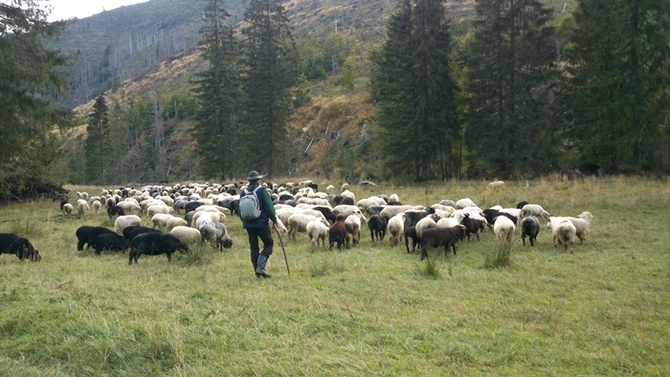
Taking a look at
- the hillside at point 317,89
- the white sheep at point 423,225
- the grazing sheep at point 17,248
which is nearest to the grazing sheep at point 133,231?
the grazing sheep at point 17,248

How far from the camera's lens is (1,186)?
2214 cm

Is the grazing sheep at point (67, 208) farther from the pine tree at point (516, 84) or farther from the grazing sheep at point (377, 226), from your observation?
the pine tree at point (516, 84)

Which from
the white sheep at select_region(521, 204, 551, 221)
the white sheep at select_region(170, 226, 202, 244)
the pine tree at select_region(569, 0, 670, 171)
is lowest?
the white sheep at select_region(521, 204, 551, 221)

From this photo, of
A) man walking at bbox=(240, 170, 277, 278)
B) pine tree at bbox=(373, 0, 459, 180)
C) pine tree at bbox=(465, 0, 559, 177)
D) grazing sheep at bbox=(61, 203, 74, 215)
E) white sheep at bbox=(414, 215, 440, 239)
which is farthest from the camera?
pine tree at bbox=(373, 0, 459, 180)

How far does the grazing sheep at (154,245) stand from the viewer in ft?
36.1

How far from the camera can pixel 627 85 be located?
24844mm

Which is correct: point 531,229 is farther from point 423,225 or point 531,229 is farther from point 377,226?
point 377,226

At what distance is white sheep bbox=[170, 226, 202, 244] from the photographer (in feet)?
40.2

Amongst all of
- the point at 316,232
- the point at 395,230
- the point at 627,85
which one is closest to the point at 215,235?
the point at 316,232

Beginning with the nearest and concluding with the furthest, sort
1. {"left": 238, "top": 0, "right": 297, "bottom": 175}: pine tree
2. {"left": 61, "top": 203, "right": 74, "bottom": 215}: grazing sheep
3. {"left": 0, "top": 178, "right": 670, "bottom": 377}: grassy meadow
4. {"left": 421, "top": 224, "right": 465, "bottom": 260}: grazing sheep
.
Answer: {"left": 0, "top": 178, "right": 670, "bottom": 377}: grassy meadow < {"left": 421, "top": 224, "right": 465, "bottom": 260}: grazing sheep < {"left": 61, "top": 203, "right": 74, "bottom": 215}: grazing sheep < {"left": 238, "top": 0, "right": 297, "bottom": 175}: pine tree

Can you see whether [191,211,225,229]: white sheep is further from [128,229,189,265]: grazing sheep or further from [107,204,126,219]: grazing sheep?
[107,204,126,219]: grazing sheep

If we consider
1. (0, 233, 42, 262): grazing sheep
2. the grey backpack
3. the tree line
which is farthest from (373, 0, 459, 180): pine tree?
(0, 233, 42, 262): grazing sheep

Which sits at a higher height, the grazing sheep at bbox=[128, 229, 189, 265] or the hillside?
the hillside

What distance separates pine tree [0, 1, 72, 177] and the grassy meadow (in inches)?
427
